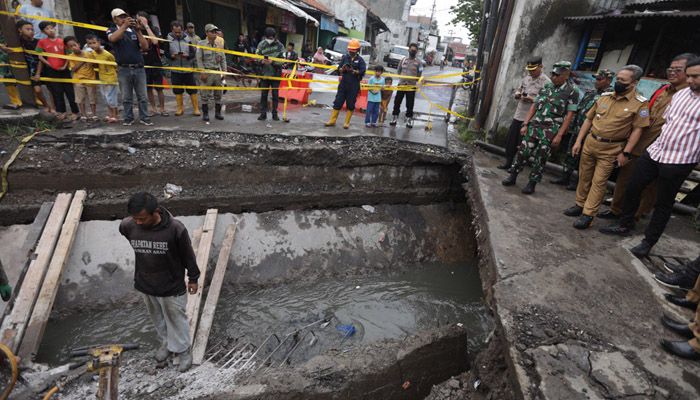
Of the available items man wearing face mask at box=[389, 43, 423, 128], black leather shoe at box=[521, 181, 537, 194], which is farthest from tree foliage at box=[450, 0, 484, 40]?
black leather shoe at box=[521, 181, 537, 194]

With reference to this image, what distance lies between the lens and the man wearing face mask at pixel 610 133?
155 inches

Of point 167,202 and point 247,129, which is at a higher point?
point 247,129

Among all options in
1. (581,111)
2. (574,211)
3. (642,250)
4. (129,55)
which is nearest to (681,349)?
(642,250)

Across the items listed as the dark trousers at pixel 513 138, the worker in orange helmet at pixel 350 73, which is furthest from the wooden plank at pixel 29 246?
the dark trousers at pixel 513 138

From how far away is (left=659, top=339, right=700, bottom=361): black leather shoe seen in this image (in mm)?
2492

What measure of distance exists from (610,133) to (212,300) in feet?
16.4

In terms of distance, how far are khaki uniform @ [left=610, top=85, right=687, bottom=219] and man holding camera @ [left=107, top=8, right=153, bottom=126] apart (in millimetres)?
7102

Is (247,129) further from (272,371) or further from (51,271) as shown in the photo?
(272,371)

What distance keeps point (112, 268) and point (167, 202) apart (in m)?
1.10

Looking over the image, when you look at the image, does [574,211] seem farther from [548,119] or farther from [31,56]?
[31,56]

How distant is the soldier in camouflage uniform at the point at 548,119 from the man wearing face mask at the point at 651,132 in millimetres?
811

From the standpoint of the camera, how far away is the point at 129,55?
5.67m

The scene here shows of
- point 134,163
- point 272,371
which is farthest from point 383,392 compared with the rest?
point 134,163

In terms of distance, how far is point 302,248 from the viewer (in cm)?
568
